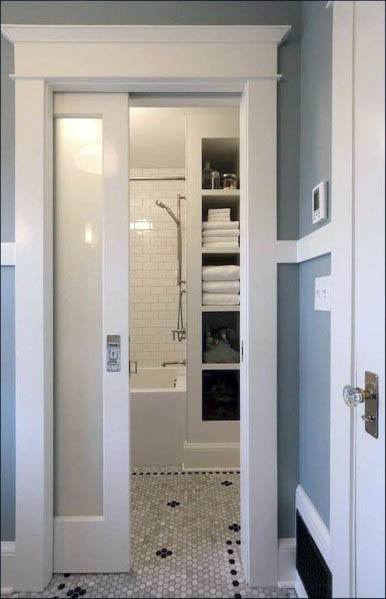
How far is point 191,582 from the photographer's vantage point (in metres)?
1.25

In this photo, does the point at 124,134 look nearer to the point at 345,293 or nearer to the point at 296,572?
the point at 345,293

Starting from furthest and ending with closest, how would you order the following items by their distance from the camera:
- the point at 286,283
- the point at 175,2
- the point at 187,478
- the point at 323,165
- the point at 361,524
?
the point at 187,478, the point at 286,283, the point at 175,2, the point at 323,165, the point at 361,524

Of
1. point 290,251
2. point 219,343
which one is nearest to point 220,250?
point 219,343

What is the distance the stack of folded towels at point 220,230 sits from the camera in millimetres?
2102

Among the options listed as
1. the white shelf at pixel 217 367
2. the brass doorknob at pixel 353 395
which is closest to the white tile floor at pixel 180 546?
the white shelf at pixel 217 367

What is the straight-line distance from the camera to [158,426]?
7.09ft

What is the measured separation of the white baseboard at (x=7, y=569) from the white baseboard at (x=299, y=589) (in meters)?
1.01

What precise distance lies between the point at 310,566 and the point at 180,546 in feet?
1.85

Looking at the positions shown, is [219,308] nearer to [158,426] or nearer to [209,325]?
[209,325]

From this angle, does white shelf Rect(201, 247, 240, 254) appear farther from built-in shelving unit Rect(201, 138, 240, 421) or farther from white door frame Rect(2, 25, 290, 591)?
white door frame Rect(2, 25, 290, 591)

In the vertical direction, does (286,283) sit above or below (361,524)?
above

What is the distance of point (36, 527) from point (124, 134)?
148 centimetres

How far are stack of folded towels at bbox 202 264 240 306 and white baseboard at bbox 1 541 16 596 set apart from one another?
56.9 inches

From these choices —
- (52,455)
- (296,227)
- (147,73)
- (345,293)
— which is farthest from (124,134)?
(52,455)
